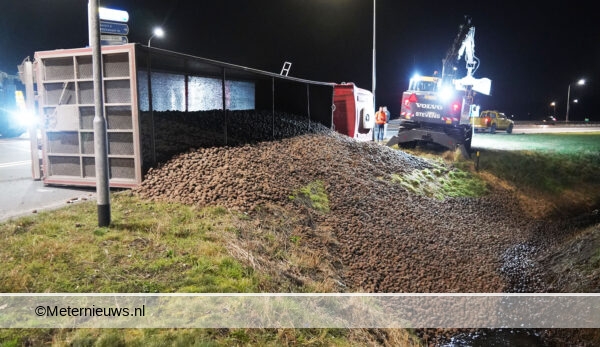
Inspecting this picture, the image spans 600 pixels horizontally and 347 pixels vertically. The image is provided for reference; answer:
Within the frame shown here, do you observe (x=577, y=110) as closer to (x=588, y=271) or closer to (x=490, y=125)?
(x=490, y=125)

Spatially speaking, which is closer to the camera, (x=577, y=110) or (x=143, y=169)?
(x=143, y=169)

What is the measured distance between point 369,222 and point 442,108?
10.1 meters

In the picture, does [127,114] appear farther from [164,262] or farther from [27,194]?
[164,262]

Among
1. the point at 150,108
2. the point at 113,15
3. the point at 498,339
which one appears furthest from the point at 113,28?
the point at 498,339

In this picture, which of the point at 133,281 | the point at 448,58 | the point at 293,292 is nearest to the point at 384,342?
the point at 293,292

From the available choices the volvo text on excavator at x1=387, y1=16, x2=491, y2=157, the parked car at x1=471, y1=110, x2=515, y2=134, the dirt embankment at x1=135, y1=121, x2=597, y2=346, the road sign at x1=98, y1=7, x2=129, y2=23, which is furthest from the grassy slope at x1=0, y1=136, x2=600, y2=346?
the parked car at x1=471, y1=110, x2=515, y2=134

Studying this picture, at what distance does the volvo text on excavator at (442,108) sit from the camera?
17125 mm

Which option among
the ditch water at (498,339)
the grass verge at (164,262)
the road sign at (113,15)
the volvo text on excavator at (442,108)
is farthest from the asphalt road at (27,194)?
the volvo text on excavator at (442,108)

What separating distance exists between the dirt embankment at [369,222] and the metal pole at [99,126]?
1.48 metres

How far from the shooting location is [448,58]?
20.2 metres

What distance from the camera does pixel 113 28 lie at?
11.3 m

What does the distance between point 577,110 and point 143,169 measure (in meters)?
88.8

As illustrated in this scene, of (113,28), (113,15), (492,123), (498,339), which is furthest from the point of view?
(492,123)

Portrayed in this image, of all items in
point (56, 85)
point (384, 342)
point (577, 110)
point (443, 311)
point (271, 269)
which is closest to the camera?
point (384, 342)
